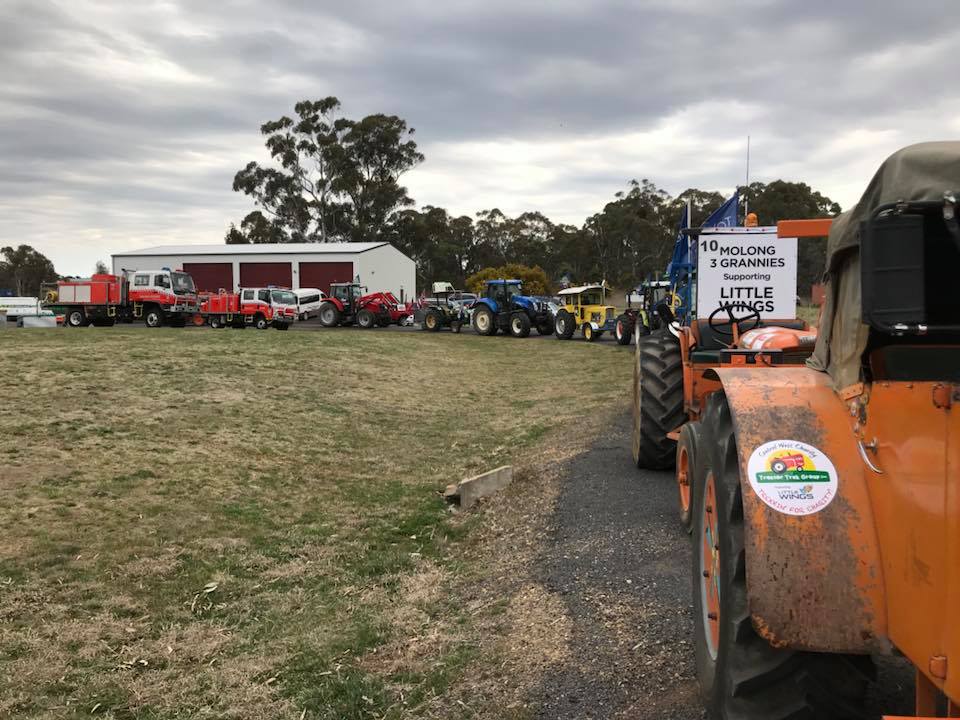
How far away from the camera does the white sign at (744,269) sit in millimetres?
9008

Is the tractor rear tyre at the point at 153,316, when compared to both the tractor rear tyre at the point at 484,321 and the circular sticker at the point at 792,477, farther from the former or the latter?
the circular sticker at the point at 792,477

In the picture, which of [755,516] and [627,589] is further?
[627,589]

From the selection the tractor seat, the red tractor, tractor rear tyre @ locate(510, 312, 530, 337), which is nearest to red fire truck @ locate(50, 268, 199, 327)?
the red tractor

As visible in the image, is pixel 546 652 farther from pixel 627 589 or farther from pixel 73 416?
pixel 73 416

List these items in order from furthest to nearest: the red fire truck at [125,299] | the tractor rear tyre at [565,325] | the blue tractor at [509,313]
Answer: the red fire truck at [125,299], the blue tractor at [509,313], the tractor rear tyre at [565,325]

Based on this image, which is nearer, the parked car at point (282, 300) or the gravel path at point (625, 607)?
the gravel path at point (625, 607)

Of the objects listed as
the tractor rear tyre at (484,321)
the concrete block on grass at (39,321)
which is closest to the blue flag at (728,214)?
the tractor rear tyre at (484,321)

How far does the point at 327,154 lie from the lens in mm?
63594

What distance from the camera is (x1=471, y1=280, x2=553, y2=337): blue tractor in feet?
102

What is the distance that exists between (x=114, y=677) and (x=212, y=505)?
329 centimetres

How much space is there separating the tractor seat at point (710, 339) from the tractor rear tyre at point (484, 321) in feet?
78.8

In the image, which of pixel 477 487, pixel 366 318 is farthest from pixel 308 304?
pixel 477 487

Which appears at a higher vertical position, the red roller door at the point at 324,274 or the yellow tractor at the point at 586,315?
the red roller door at the point at 324,274

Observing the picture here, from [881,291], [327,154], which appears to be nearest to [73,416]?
[881,291]
